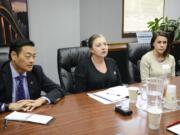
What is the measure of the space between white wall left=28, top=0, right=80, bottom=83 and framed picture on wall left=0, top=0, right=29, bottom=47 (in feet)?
0.31

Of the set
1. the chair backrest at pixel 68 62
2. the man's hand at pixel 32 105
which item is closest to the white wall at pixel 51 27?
the chair backrest at pixel 68 62

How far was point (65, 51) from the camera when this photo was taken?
2.59 metres

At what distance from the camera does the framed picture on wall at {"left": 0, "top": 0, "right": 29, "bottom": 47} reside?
10.2 ft

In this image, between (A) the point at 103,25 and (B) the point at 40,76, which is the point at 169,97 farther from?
(A) the point at 103,25

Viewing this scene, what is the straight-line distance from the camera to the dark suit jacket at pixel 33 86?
1.95 meters

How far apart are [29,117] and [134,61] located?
5.71 feet

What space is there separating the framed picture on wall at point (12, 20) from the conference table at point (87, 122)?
5.39ft

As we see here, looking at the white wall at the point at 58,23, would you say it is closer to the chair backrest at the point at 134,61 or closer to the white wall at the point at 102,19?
the white wall at the point at 102,19

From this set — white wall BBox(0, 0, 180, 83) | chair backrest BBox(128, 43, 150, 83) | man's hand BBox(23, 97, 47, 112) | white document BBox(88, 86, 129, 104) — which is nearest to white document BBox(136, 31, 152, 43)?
white wall BBox(0, 0, 180, 83)

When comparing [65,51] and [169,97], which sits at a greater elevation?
[65,51]

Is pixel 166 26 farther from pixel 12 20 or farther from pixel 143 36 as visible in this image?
pixel 12 20

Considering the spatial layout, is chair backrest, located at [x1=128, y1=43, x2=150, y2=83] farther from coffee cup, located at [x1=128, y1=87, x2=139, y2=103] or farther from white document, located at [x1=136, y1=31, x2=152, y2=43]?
white document, located at [x1=136, y1=31, x2=152, y2=43]

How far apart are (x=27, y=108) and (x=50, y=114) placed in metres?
0.18

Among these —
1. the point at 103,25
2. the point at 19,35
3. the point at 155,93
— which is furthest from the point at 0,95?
the point at 103,25
